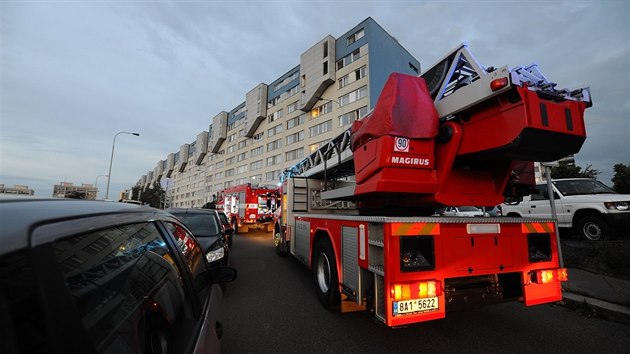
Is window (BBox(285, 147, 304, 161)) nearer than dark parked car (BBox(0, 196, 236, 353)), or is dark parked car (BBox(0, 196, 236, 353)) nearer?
dark parked car (BBox(0, 196, 236, 353))

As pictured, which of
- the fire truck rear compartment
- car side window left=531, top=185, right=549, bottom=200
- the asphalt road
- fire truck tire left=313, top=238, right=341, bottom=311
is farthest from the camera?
car side window left=531, top=185, right=549, bottom=200

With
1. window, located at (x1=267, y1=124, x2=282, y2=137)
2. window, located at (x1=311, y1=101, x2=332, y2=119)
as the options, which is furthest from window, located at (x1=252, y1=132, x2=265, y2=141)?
window, located at (x1=311, y1=101, x2=332, y2=119)

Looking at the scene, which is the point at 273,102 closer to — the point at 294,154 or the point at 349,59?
the point at 294,154

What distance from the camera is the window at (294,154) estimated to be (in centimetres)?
3927

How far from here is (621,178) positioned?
25641 millimetres

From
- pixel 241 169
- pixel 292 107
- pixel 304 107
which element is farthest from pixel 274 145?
pixel 241 169

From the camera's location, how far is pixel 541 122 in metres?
2.92

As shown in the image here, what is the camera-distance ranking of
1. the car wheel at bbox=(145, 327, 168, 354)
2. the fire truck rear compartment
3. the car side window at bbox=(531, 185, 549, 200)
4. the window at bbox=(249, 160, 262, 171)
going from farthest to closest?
the window at bbox=(249, 160, 262, 171) → the car side window at bbox=(531, 185, 549, 200) → the fire truck rear compartment → the car wheel at bbox=(145, 327, 168, 354)

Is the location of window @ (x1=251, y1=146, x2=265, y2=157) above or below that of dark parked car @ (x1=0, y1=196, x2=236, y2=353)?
above

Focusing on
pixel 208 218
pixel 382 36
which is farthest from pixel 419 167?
pixel 382 36

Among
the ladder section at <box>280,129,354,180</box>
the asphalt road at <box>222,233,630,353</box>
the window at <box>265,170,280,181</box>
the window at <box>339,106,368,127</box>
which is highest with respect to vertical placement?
the window at <box>339,106,368,127</box>

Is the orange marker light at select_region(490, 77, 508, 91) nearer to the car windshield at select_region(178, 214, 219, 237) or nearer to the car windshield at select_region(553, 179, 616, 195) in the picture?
the car windshield at select_region(178, 214, 219, 237)

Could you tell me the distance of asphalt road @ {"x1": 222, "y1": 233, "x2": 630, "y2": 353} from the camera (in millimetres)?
3348

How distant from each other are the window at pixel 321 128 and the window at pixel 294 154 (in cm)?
303
